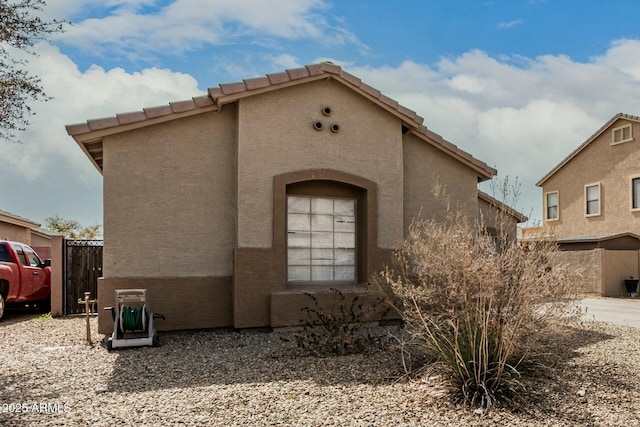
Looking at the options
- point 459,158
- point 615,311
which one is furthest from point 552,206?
point 459,158

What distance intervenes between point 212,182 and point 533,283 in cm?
639

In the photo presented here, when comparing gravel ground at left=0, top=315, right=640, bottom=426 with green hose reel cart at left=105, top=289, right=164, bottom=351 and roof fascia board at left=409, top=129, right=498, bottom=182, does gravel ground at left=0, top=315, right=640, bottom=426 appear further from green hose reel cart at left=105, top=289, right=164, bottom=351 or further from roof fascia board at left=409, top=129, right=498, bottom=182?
roof fascia board at left=409, top=129, right=498, bottom=182

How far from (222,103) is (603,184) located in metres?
21.7

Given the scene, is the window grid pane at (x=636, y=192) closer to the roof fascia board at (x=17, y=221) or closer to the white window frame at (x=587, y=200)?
the white window frame at (x=587, y=200)

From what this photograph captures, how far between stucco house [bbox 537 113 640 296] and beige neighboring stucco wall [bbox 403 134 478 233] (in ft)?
36.8

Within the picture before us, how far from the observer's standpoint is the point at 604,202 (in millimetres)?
24641

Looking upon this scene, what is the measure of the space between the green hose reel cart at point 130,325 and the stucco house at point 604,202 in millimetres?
17911

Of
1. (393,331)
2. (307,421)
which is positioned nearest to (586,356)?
(393,331)

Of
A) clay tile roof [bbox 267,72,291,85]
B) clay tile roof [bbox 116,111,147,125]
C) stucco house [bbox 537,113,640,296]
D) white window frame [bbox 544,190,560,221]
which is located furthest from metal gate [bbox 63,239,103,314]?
white window frame [bbox 544,190,560,221]

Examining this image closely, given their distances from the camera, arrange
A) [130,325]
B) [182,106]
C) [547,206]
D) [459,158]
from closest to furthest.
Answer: [130,325] → [182,106] → [459,158] → [547,206]

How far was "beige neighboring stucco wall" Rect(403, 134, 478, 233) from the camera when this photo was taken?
38.3 feet

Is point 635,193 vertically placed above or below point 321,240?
above

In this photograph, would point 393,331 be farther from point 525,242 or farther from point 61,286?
point 61,286

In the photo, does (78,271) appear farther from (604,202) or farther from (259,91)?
(604,202)
